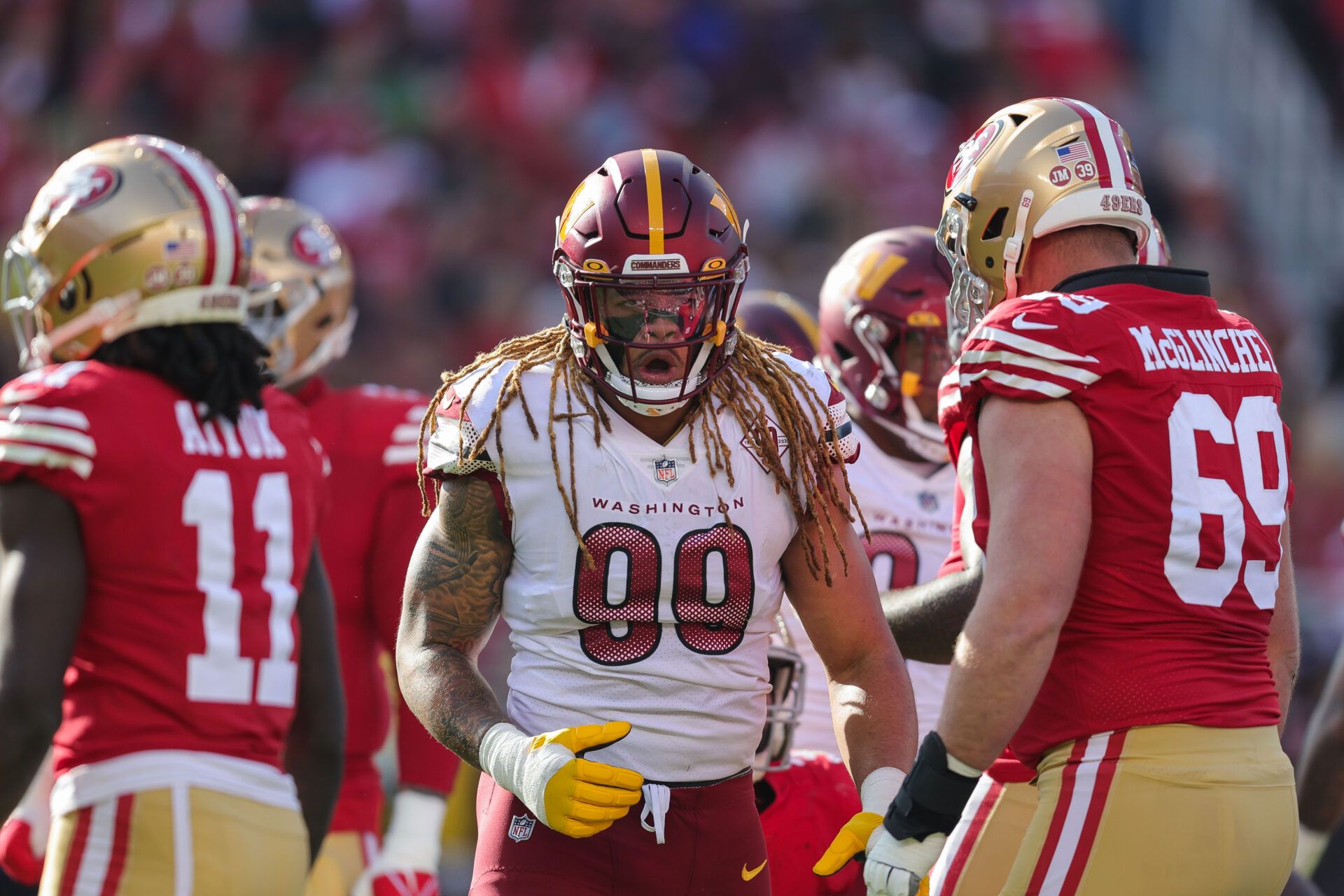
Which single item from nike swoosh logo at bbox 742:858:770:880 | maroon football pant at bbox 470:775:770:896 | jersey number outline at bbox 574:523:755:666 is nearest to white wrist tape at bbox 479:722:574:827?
maroon football pant at bbox 470:775:770:896

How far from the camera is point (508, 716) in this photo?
3223 millimetres

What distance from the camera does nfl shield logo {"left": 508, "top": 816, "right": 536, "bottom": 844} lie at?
3109 mm

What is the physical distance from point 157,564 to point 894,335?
7.43ft

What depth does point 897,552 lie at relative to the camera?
4.53 m

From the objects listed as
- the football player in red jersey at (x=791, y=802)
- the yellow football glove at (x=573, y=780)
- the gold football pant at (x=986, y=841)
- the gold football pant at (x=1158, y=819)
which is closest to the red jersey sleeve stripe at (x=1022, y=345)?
the gold football pant at (x=1158, y=819)

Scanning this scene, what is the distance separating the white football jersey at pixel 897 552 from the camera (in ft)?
14.6

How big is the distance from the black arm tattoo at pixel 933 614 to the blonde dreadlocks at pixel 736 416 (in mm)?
403

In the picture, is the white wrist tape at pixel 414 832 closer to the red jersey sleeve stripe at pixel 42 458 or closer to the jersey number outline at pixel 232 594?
the jersey number outline at pixel 232 594

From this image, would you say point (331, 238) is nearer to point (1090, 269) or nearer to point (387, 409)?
point (387, 409)

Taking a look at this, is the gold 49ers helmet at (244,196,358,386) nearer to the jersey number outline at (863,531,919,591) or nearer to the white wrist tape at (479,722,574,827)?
the jersey number outline at (863,531,919,591)

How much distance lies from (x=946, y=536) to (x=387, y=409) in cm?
179

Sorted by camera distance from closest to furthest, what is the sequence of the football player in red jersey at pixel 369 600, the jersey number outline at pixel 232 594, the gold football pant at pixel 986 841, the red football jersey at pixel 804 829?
the gold football pant at pixel 986 841, the jersey number outline at pixel 232 594, the red football jersey at pixel 804 829, the football player in red jersey at pixel 369 600

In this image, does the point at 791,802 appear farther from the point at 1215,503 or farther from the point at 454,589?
the point at 1215,503

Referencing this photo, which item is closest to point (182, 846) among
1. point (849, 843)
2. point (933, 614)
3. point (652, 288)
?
point (849, 843)
